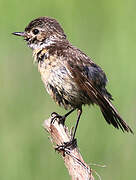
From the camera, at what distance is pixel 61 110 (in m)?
7.95

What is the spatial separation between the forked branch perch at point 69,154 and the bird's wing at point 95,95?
0.40 m

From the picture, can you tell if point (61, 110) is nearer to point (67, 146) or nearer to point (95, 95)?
point (95, 95)

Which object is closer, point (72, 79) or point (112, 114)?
point (112, 114)

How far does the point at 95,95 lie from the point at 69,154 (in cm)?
79

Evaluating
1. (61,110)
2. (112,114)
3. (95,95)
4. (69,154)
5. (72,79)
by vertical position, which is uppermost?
(61,110)

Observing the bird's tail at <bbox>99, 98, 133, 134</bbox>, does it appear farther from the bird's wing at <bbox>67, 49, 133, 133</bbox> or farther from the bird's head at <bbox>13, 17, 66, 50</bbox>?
the bird's head at <bbox>13, 17, 66, 50</bbox>

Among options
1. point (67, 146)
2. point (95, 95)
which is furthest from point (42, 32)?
point (67, 146)

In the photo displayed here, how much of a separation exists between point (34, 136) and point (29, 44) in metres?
0.95

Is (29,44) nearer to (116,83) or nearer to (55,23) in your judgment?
(55,23)

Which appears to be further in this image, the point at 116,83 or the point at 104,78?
the point at 116,83

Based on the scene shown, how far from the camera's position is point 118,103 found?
7.57 metres

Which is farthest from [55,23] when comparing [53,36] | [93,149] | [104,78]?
[93,149]

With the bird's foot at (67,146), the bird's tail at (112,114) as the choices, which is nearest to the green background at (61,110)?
the bird's tail at (112,114)

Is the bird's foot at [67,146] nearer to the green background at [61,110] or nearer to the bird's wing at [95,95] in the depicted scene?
the bird's wing at [95,95]
